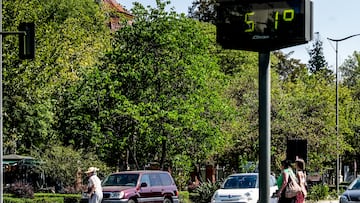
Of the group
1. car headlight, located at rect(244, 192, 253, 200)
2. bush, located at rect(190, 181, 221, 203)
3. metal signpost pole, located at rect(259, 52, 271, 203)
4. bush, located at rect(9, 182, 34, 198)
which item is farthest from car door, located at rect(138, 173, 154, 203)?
metal signpost pole, located at rect(259, 52, 271, 203)

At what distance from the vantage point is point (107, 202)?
28203mm

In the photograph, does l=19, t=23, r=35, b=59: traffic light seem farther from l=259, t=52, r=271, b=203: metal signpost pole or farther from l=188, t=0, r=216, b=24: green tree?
l=188, t=0, r=216, b=24: green tree

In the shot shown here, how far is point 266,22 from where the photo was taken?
652 centimetres

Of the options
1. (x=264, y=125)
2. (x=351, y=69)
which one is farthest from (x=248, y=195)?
(x=351, y=69)

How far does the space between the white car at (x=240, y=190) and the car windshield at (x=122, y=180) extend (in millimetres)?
3114

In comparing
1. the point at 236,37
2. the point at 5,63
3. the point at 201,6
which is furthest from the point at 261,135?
the point at 201,6

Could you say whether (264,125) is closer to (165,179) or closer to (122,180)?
(122,180)

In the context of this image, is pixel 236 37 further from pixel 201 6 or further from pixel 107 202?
pixel 201 6

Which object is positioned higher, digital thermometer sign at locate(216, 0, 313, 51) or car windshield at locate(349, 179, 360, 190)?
digital thermometer sign at locate(216, 0, 313, 51)

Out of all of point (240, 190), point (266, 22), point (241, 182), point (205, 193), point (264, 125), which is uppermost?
point (266, 22)

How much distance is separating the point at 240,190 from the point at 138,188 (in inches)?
152

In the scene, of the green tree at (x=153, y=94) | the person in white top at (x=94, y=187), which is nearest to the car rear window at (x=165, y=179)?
the green tree at (x=153, y=94)

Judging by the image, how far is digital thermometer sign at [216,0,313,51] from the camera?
21.3ft

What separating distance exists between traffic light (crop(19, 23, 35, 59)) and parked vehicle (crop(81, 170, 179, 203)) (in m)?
8.10
